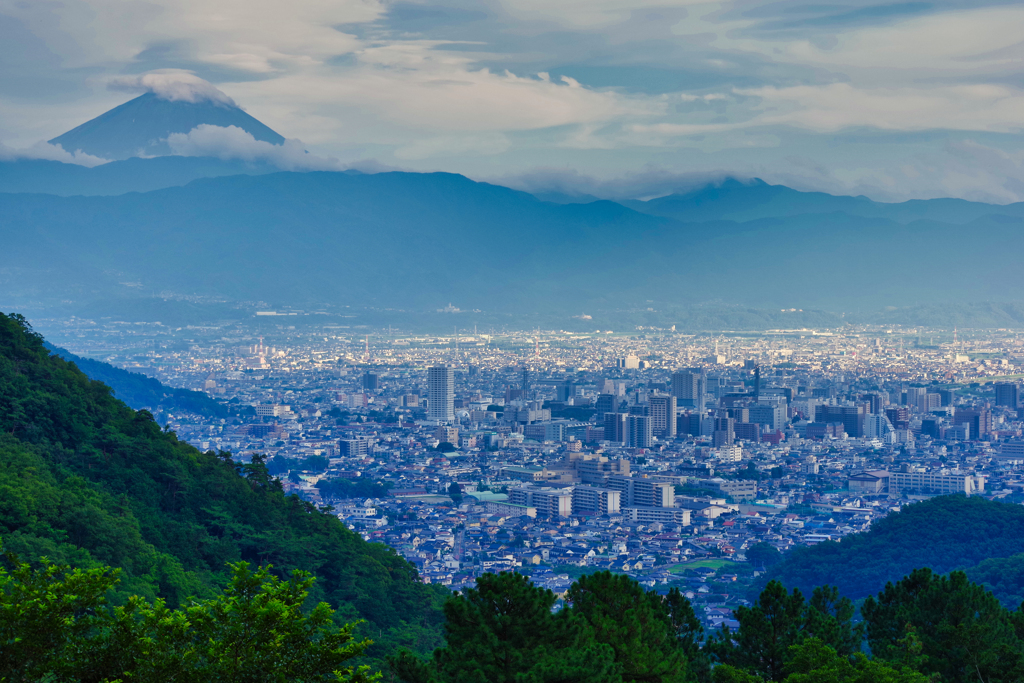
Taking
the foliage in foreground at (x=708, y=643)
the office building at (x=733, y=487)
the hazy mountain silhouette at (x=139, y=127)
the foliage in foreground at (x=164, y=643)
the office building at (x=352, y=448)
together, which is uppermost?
the hazy mountain silhouette at (x=139, y=127)

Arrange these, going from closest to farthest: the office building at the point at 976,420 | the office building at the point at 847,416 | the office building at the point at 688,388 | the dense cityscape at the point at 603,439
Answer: the dense cityscape at the point at 603,439 → the office building at the point at 976,420 → the office building at the point at 847,416 → the office building at the point at 688,388

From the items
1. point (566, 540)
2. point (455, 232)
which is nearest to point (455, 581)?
point (566, 540)

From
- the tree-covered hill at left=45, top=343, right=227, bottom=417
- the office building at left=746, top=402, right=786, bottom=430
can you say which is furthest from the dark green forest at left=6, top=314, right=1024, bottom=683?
the office building at left=746, top=402, right=786, bottom=430

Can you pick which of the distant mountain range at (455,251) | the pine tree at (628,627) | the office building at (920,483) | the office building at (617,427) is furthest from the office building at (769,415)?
the distant mountain range at (455,251)

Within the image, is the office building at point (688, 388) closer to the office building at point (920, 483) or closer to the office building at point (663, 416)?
the office building at point (663, 416)

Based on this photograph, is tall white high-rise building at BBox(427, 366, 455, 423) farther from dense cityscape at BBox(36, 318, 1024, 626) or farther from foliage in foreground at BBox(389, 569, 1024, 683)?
foliage in foreground at BBox(389, 569, 1024, 683)

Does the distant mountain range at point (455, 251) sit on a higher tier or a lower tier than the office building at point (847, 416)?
higher
